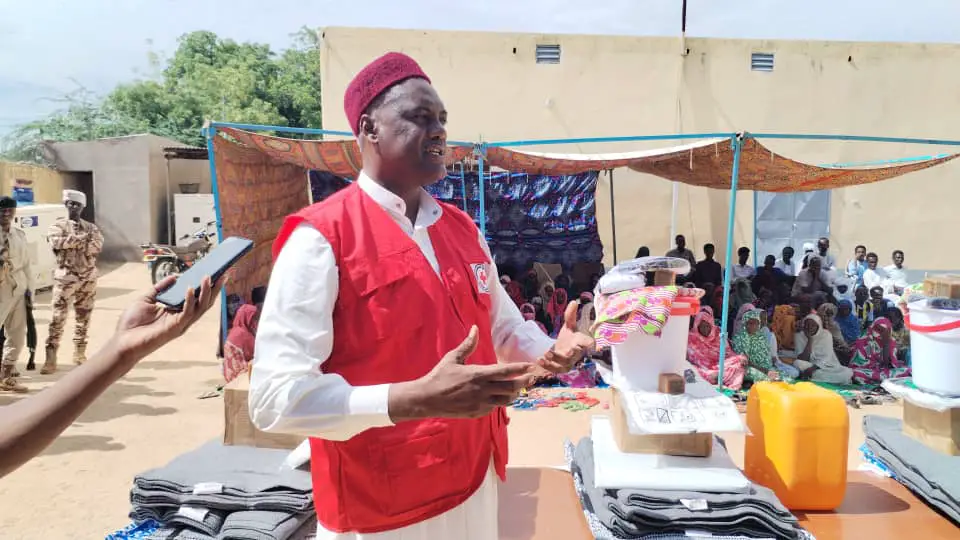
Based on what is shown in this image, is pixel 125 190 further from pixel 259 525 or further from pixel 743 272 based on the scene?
pixel 259 525

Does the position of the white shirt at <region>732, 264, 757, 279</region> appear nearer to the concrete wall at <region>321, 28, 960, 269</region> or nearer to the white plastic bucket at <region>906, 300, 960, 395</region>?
the concrete wall at <region>321, 28, 960, 269</region>

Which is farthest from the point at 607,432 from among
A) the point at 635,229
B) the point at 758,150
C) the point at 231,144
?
the point at 635,229

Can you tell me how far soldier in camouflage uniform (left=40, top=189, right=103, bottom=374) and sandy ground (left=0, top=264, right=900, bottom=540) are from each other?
49 centimetres

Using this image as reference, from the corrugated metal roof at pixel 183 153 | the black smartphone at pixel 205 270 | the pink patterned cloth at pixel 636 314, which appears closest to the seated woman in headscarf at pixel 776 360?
the pink patterned cloth at pixel 636 314

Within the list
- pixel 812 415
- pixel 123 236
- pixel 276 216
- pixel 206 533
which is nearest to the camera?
pixel 206 533

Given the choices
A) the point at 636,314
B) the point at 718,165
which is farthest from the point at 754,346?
the point at 636,314

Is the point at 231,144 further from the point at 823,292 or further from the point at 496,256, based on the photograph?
the point at 823,292

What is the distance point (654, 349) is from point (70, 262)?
20.5ft

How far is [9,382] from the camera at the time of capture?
241 inches

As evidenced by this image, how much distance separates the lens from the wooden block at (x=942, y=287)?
278cm

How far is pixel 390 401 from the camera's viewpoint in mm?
1277

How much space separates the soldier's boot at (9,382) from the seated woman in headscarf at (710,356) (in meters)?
6.07

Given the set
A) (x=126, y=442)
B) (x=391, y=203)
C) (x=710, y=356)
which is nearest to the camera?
(x=391, y=203)

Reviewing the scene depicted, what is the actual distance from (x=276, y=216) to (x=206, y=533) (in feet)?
18.6
